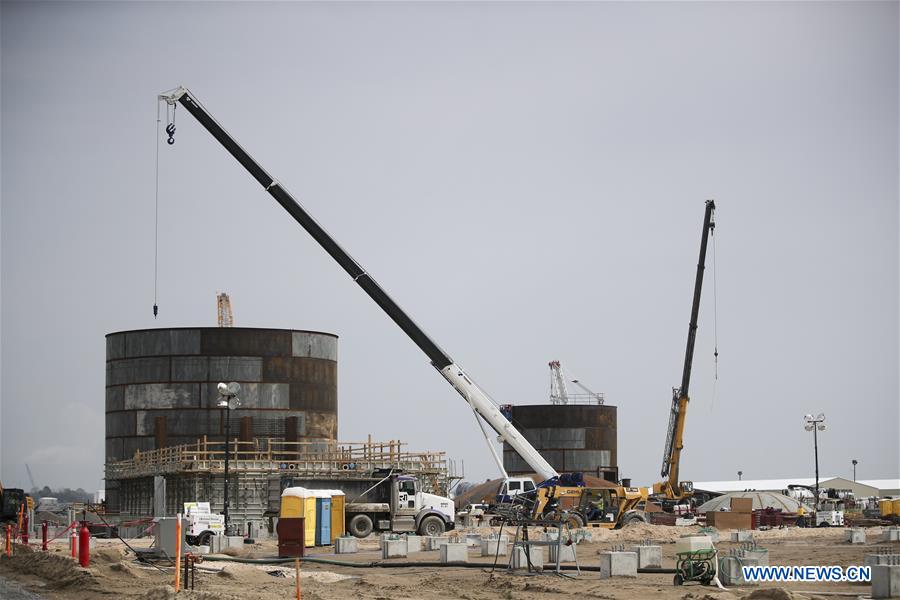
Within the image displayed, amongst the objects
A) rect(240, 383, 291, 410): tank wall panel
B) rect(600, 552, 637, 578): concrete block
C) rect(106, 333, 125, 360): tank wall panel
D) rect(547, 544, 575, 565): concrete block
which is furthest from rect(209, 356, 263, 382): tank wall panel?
rect(600, 552, 637, 578): concrete block

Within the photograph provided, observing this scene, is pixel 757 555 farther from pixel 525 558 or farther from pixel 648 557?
pixel 525 558

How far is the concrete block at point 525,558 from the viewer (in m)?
29.9

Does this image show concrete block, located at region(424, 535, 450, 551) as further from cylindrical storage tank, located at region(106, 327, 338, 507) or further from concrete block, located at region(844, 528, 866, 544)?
cylindrical storage tank, located at region(106, 327, 338, 507)

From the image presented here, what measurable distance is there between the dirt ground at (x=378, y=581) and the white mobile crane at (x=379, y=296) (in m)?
20.4

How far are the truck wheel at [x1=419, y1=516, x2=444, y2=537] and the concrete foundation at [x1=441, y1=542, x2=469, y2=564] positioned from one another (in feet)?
50.9

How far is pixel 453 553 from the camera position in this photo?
1307 inches

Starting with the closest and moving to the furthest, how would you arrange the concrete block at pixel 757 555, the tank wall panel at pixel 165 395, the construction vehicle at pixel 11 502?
the concrete block at pixel 757 555 < the construction vehicle at pixel 11 502 < the tank wall panel at pixel 165 395

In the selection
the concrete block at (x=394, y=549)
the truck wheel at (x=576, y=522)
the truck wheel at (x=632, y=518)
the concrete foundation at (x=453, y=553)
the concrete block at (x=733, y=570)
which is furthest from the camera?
the truck wheel at (x=632, y=518)

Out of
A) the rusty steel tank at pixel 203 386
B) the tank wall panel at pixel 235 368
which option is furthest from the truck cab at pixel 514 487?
the tank wall panel at pixel 235 368

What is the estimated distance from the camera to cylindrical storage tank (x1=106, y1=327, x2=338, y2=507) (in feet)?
227

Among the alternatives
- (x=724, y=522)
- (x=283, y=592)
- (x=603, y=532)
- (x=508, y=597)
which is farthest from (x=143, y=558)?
(x=724, y=522)

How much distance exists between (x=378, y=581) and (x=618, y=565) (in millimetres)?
5690

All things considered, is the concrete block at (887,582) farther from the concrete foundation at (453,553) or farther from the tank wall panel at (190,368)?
the tank wall panel at (190,368)

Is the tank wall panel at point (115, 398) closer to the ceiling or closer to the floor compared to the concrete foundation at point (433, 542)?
closer to the ceiling
